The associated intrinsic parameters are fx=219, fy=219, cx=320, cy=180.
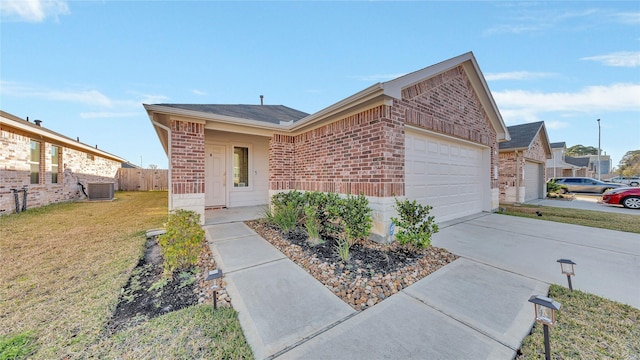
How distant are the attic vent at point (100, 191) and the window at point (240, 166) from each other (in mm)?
8679

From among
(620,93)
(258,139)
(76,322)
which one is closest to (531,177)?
(620,93)

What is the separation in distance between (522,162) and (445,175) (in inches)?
328

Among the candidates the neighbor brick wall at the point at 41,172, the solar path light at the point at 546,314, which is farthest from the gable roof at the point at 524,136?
the neighbor brick wall at the point at 41,172

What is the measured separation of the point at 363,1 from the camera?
681 cm

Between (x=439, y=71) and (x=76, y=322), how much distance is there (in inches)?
281

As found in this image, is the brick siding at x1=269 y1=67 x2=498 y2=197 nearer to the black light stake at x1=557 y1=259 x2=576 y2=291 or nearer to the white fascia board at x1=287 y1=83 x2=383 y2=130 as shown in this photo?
the white fascia board at x1=287 y1=83 x2=383 y2=130

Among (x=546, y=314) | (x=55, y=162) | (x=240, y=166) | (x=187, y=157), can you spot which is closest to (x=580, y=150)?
(x=240, y=166)

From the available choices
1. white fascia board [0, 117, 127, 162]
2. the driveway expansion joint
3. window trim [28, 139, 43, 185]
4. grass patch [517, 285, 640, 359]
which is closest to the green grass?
the driveway expansion joint

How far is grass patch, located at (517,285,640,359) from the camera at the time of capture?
171 cm

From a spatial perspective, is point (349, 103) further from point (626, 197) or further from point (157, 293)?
point (626, 197)

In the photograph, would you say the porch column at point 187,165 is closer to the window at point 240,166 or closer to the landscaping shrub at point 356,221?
the window at point 240,166

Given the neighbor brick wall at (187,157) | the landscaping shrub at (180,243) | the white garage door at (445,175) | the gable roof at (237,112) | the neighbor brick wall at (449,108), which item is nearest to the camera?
the landscaping shrub at (180,243)

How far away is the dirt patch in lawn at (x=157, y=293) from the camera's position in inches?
86.5

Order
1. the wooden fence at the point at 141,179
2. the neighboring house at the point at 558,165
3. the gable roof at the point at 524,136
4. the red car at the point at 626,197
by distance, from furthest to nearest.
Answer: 1. the neighboring house at the point at 558,165
2. the wooden fence at the point at 141,179
3. the gable roof at the point at 524,136
4. the red car at the point at 626,197
